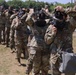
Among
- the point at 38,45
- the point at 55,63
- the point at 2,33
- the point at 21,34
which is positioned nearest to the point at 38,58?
the point at 38,45

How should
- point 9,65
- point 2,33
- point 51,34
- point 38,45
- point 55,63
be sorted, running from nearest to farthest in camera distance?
1. point 51,34
2. point 55,63
3. point 38,45
4. point 9,65
5. point 2,33

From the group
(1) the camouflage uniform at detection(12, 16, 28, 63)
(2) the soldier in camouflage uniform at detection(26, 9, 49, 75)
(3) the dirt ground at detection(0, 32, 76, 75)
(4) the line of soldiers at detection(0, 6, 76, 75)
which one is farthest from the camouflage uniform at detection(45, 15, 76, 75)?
(1) the camouflage uniform at detection(12, 16, 28, 63)

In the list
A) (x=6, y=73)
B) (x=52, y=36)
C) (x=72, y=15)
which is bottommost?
(x=6, y=73)

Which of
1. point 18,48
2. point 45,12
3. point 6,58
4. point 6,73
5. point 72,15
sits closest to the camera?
point 72,15

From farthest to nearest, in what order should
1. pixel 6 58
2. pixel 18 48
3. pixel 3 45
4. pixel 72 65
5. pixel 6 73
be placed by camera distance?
pixel 3 45 < pixel 6 58 < pixel 18 48 < pixel 6 73 < pixel 72 65

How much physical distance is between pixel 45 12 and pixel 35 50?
1007 mm

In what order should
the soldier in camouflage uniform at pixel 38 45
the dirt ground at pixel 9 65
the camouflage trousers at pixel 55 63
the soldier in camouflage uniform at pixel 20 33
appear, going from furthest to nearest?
the soldier in camouflage uniform at pixel 20 33, the dirt ground at pixel 9 65, the soldier in camouflage uniform at pixel 38 45, the camouflage trousers at pixel 55 63

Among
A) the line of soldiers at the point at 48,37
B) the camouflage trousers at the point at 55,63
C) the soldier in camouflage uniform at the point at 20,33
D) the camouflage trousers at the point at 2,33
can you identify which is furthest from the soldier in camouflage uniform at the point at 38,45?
the camouflage trousers at the point at 2,33

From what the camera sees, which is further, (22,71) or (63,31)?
(22,71)

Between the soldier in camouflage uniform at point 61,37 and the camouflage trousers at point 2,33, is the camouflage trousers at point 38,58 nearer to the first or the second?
the soldier in camouflage uniform at point 61,37

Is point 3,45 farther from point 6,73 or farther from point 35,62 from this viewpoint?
point 35,62

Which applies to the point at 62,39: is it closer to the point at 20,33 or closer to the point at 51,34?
the point at 51,34

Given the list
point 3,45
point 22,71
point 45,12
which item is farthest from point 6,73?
point 3,45

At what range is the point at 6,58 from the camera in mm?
13320
